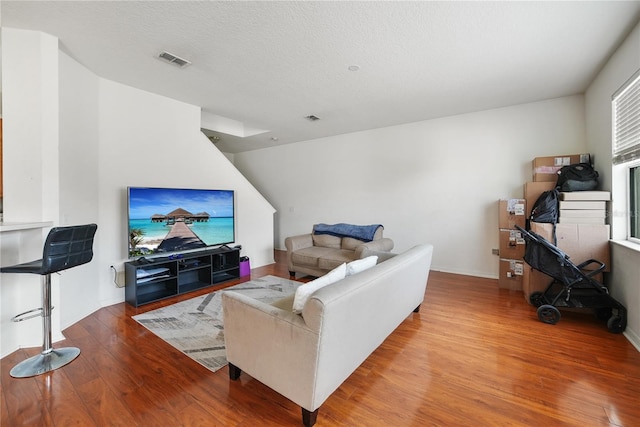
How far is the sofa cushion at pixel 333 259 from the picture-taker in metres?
3.92

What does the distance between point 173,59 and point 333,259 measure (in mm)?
3146

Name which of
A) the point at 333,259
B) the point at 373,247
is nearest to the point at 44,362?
the point at 333,259

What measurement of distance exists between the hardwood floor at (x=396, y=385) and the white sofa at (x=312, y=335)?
20cm

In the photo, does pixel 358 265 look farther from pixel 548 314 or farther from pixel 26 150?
pixel 26 150

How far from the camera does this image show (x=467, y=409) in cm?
159

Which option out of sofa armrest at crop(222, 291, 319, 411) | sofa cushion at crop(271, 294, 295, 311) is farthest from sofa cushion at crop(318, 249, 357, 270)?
sofa armrest at crop(222, 291, 319, 411)

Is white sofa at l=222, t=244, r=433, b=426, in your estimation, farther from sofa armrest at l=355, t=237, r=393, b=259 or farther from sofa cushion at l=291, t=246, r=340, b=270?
sofa cushion at l=291, t=246, r=340, b=270

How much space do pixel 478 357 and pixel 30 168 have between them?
4200 millimetres

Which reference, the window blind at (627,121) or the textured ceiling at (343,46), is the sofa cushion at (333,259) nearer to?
the textured ceiling at (343,46)

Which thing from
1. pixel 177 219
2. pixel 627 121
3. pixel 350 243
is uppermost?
pixel 627 121

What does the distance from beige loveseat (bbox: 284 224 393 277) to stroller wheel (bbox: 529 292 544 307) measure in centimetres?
183

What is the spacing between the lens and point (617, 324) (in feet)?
7.98

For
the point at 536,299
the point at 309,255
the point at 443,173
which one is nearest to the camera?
the point at 536,299

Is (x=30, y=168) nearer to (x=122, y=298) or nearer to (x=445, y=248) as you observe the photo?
(x=122, y=298)
